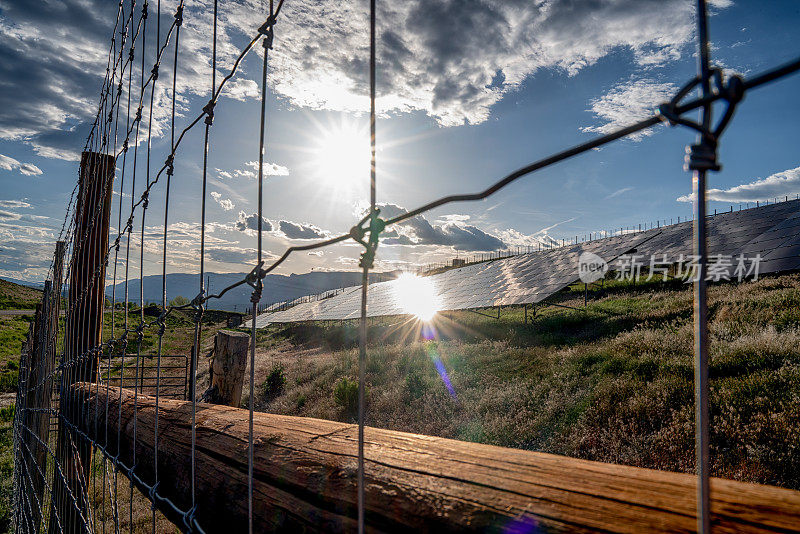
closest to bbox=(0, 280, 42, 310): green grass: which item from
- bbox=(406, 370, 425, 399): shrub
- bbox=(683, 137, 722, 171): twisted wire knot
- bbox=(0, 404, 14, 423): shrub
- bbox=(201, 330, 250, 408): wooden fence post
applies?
bbox=(0, 404, 14, 423): shrub

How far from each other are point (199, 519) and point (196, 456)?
0.73 ft

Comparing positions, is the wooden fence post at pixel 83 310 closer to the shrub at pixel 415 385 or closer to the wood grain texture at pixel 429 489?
the wood grain texture at pixel 429 489

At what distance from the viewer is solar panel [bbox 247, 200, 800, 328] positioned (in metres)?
10.4

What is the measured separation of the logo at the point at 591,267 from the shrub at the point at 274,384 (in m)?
8.47

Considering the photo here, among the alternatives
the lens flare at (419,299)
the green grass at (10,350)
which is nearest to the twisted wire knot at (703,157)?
the lens flare at (419,299)

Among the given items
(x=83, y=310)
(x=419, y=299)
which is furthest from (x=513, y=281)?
(x=83, y=310)

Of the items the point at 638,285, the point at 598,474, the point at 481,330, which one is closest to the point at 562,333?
the point at 481,330

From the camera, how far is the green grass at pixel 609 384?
4.83 meters

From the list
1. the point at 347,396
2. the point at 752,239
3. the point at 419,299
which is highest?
the point at 752,239

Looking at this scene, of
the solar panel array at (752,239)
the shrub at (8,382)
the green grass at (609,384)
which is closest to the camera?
the green grass at (609,384)

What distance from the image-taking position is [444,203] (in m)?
0.95

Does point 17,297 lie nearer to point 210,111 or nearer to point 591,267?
point 591,267

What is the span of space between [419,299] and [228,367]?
1279 cm

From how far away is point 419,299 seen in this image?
52.1ft
